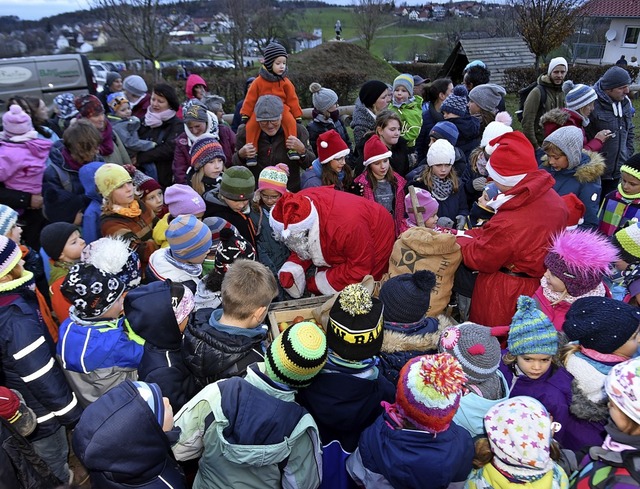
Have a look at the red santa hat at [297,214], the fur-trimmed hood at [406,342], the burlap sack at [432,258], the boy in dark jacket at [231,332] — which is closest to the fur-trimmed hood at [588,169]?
the burlap sack at [432,258]

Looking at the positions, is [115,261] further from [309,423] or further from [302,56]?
[302,56]

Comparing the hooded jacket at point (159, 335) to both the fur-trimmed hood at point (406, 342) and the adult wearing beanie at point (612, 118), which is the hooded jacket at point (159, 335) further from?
the adult wearing beanie at point (612, 118)

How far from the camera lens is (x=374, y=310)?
7.05ft

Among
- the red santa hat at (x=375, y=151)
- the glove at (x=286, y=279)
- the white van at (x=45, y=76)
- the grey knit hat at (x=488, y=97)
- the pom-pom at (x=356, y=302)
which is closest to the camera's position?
the pom-pom at (x=356, y=302)

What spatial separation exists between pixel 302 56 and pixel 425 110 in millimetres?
14608

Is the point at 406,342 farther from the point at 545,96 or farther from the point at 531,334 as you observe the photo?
the point at 545,96

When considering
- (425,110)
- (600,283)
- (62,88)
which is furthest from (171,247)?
(62,88)

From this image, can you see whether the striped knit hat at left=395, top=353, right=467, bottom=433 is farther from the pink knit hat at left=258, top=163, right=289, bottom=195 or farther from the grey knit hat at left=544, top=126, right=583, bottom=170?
the grey knit hat at left=544, top=126, right=583, bottom=170

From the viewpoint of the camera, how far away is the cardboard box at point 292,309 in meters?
2.99

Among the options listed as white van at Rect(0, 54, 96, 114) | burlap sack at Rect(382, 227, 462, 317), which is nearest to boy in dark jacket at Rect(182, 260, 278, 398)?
burlap sack at Rect(382, 227, 462, 317)

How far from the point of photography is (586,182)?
382 centimetres

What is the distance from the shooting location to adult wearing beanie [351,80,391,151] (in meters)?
5.51

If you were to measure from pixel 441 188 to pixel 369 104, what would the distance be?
6.29 ft

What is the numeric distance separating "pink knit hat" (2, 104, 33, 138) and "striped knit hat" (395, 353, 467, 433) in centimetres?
458
